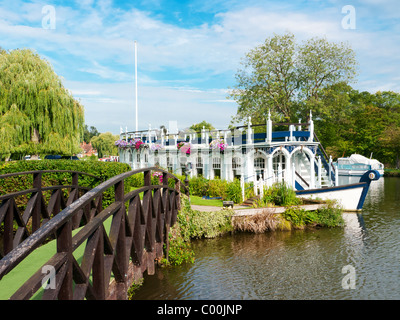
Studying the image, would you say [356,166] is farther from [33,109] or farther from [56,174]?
[56,174]

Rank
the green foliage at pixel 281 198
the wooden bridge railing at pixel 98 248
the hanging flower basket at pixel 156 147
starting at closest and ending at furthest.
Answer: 1. the wooden bridge railing at pixel 98 248
2. the green foliage at pixel 281 198
3. the hanging flower basket at pixel 156 147

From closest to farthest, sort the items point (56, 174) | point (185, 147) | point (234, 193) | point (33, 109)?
point (56, 174) → point (234, 193) → point (185, 147) → point (33, 109)

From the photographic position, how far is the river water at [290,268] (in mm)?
8781

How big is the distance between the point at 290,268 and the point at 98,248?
26.5ft

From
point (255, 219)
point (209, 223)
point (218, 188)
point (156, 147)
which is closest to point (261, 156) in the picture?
point (218, 188)

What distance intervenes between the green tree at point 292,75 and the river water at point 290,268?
21957 mm

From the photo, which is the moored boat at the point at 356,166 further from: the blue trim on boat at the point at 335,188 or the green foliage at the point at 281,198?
the green foliage at the point at 281,198

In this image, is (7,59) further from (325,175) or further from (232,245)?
(325,175)

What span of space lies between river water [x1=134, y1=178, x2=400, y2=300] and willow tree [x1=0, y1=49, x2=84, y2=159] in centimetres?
1552

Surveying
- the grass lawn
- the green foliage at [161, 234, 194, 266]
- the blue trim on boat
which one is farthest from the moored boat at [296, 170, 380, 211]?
the green foliage at [161, 234, 194, 266]

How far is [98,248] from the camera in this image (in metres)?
4.03

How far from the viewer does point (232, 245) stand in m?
13.1

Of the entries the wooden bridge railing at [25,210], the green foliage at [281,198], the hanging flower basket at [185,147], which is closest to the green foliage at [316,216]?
the green foliage at [281,198]
